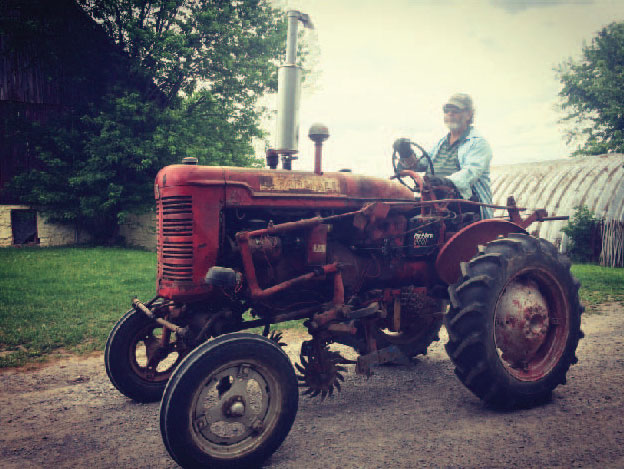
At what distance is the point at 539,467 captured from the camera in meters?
2.68

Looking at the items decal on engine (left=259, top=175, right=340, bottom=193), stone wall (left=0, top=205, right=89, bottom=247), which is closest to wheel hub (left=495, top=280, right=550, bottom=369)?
decal on engine (left=259, top=175, right=340, bottom=193)

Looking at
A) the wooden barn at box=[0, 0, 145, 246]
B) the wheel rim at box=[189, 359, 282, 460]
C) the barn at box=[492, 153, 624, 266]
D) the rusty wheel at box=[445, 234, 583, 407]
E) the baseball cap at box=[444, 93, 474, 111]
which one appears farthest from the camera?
the wooden barn at box=[0, 0, 145, 246]

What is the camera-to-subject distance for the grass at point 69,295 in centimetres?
541

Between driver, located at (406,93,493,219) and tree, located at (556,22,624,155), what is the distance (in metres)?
21.5

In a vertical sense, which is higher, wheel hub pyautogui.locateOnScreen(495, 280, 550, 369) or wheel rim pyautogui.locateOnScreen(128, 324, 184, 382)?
wheel hub pyautogui.locateOnScreen(495, 280, 550, 369)

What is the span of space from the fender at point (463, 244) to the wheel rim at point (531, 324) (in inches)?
19.1

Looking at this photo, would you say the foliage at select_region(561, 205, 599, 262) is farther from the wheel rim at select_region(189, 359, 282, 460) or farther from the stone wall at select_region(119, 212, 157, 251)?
the wheel rim at select_region(189, 359, 282, 460)

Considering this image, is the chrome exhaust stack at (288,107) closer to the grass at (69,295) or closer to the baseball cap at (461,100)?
the baseball cap at (461,100)

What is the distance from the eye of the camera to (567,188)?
51.4 feet

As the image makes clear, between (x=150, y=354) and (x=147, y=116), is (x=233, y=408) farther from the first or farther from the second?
(x=147, y=116)

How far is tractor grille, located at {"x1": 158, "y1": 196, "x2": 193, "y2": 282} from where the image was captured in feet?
10.0

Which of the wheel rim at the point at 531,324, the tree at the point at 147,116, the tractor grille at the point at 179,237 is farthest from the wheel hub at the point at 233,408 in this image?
the tree at the point at 147,116

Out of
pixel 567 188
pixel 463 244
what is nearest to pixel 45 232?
pixel 463 244

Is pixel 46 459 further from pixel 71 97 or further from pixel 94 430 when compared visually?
pixel 71 97
